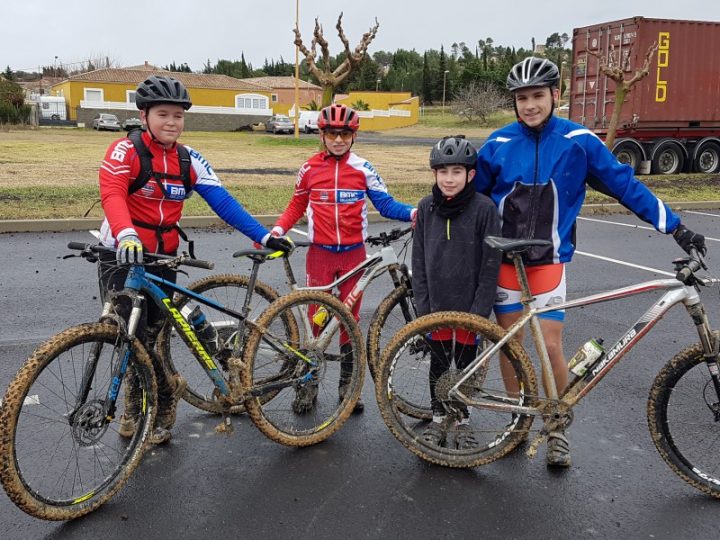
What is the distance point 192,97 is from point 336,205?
6048cm

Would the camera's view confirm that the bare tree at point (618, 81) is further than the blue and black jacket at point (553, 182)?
Yes

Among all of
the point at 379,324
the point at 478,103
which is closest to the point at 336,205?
the point at 379,324

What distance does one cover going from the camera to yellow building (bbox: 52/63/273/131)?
58.3 meters

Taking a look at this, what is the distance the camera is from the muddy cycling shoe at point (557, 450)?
3666 mm

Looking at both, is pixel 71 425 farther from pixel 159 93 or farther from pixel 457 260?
pixel 457 260

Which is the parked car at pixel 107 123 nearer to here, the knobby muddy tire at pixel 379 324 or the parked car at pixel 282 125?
the parked car at pixel 282 125

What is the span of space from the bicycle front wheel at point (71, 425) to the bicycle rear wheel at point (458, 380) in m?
1.24

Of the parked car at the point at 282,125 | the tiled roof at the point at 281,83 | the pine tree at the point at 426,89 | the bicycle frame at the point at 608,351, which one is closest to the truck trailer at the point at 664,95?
the bicycle frame at the point at 608,351

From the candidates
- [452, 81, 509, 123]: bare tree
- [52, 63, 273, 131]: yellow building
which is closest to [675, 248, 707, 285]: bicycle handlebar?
[52, 63, 273, 131]: yellow building

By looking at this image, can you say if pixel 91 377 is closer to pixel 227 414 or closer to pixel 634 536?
pixel 227 414

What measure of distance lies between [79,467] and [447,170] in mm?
2354

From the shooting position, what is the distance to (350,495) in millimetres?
3391

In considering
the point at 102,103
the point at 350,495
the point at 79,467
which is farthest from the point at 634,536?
the point at 102,103

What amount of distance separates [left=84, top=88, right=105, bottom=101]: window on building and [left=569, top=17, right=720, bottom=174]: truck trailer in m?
48.9
